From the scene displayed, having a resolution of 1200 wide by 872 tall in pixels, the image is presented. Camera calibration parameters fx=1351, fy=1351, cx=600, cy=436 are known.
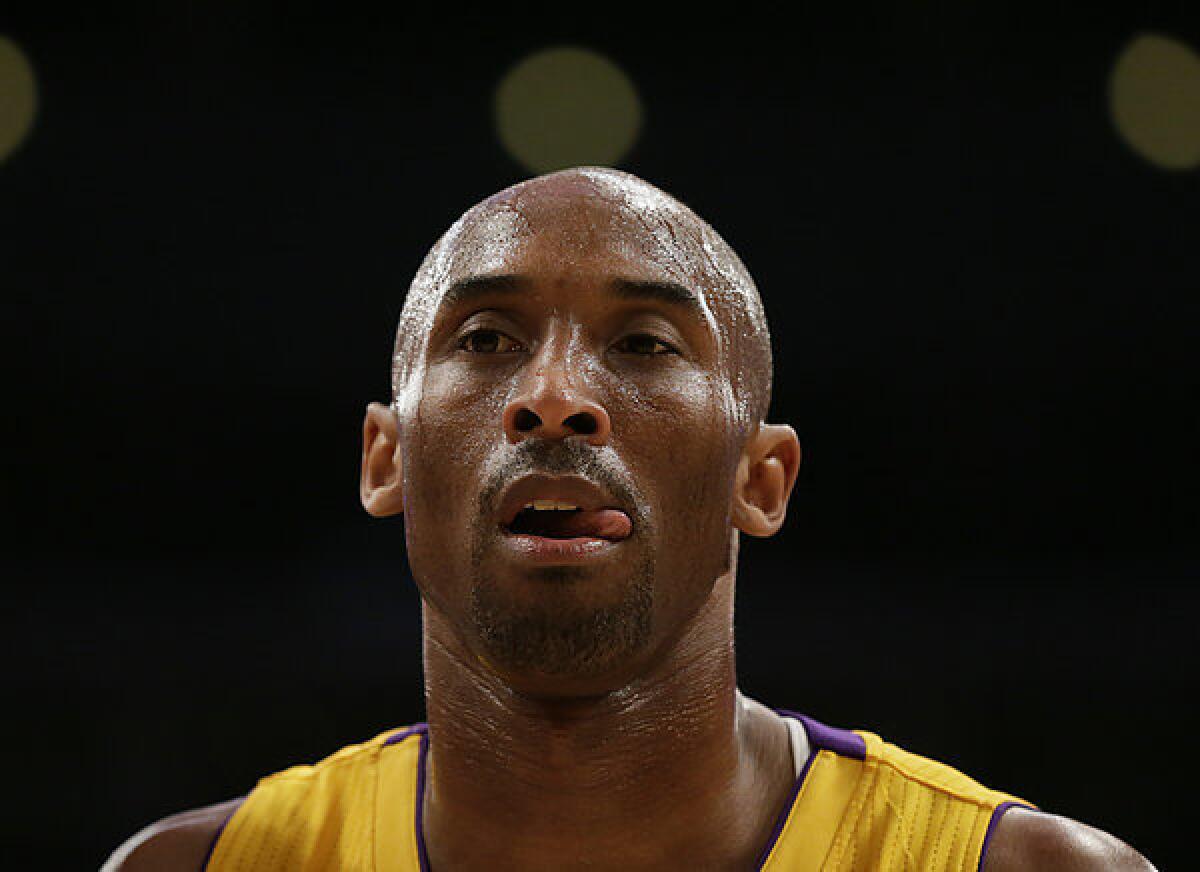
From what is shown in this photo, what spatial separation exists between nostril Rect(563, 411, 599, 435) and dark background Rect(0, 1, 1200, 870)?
166 centimetres

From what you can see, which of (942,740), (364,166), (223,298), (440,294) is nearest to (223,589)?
(223,298)

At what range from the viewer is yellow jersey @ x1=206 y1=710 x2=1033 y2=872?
4.45 ft

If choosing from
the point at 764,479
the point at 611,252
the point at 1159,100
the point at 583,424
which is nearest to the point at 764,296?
the point at 1159,100

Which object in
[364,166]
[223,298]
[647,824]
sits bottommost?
[647,824]

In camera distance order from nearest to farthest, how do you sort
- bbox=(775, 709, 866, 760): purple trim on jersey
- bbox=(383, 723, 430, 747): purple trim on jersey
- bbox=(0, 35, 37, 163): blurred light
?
1. bbox=(775, 709, 866, 760): purple trim on jersey
2. bbox=(383, 723, 430, 747): purple trim on jersey
3. bbox=(0, 35, 37, 163): blurred light

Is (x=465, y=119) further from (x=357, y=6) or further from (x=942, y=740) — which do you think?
(x=942, y=740)

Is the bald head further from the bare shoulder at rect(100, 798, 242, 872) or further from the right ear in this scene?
the bare shoulder at rect(100, 798, 242, 872)

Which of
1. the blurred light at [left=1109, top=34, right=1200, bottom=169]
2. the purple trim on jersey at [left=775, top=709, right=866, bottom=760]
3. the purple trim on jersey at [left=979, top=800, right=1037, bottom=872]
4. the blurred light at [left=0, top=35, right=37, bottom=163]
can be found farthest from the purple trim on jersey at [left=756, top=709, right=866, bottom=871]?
the blurred light at [left=0, top=35, right=37, bottom=163]

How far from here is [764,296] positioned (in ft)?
10.5

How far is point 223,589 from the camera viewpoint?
3012 millimetres

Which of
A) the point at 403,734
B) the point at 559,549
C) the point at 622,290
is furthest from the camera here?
the point at 403,734

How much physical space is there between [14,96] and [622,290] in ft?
7.63

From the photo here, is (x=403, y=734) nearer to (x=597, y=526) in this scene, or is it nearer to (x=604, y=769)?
(x=604, y=769)

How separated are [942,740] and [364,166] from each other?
1870mm
